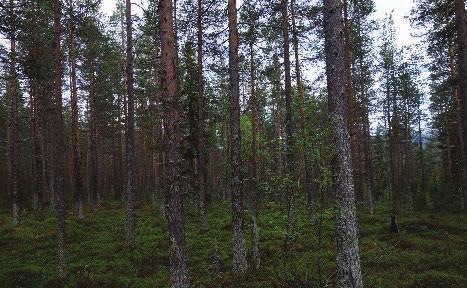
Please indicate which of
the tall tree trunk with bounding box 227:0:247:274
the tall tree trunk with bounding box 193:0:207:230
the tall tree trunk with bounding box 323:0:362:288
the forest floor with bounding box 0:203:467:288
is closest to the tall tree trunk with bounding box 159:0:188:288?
the forest floor with bounding box 0:203:467:288

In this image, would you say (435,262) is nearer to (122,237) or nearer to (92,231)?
(122,237)

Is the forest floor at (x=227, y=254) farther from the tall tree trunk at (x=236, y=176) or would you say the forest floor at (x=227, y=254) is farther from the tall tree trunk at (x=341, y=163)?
the tall tree trunk at (x=236, y=176)

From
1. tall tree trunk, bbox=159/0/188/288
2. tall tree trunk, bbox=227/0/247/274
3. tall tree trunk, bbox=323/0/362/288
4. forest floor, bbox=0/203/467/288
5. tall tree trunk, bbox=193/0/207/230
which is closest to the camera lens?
tall tree trunk, bbox=323/0/362/288

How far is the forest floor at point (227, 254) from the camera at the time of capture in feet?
34.3

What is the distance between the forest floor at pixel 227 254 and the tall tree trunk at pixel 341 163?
38 centimetres

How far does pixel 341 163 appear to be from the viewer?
6922 millimetres

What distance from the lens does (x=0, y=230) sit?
1931cm

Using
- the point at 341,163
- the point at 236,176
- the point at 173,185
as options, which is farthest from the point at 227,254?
the point at 341,163

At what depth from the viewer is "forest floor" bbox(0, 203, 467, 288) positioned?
10.5m

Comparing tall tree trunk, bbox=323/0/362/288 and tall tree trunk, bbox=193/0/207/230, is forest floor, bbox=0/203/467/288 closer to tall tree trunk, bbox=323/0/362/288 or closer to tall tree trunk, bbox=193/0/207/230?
tall tree trunk, bbox=323/0/362/288

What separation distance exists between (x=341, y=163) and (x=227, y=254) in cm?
903

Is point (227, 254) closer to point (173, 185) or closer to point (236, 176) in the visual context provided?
point (236, 176)

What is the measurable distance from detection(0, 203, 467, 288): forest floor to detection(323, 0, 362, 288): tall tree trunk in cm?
38

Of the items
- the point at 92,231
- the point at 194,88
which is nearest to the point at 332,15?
the point at 194,88
